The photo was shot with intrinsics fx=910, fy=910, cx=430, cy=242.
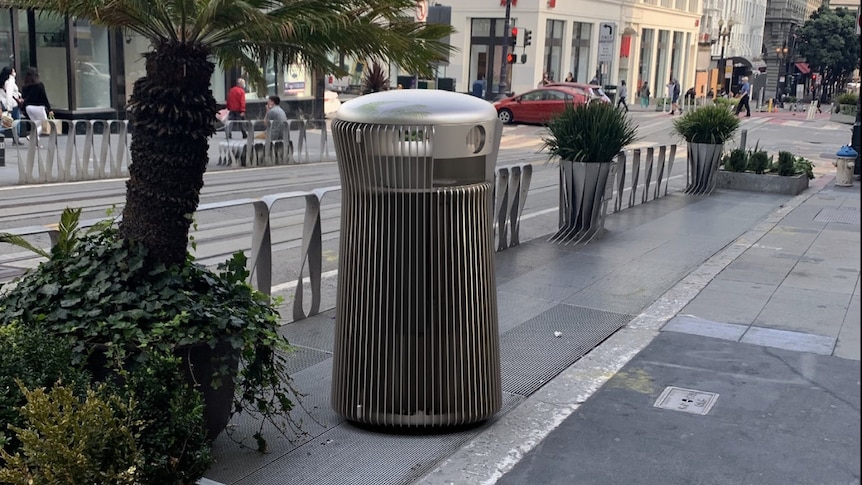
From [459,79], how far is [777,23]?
63.2m

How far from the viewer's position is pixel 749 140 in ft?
103

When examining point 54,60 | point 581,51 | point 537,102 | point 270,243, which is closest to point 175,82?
point 270,243

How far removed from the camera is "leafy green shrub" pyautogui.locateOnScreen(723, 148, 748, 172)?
55.1ft

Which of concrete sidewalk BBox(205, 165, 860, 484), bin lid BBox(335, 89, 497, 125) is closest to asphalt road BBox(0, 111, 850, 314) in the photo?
concrete sidewalk BBox(205, 165, 860, 484)

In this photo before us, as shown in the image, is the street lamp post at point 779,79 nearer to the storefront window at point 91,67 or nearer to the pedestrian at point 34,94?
the storefront window at point 91,67

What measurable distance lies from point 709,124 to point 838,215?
9.70ft

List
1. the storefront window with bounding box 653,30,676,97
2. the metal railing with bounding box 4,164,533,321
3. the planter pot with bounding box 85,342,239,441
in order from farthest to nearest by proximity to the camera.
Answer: the storefront window with bounding box 653,30,676,97
the metal railing with bounding box 4,164,533,321
the planter pot with bounding box 85,342,239,441

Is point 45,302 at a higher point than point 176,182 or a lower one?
lower

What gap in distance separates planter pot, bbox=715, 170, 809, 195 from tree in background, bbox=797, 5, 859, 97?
71.4 metres

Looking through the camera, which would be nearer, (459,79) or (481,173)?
(481,173)

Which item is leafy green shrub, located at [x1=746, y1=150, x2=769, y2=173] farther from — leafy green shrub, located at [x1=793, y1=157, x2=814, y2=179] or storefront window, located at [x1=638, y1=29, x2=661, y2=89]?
storefront window, located at [x1=638, y1=29, x2=661, y2=89]

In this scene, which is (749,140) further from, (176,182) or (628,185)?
(176,182)

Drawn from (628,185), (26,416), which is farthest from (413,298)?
(628,185)

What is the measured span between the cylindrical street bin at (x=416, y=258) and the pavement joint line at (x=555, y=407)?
23 cm
